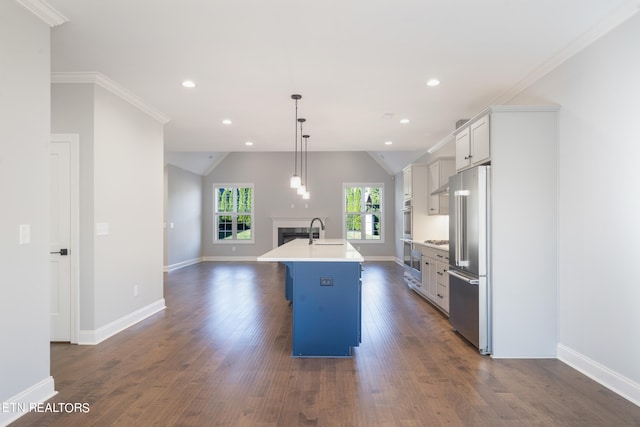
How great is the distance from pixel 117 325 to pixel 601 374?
4432 mm

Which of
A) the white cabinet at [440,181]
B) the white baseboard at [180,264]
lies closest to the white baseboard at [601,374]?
the white cabinet at [440,181]

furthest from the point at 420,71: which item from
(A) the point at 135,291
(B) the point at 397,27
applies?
(A) the point at 135,291

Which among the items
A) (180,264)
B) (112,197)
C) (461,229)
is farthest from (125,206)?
(180,264)

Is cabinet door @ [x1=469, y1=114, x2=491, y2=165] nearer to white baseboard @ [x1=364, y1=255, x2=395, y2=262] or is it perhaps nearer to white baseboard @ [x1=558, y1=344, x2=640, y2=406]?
white baseboard @ [x1=558, y1=344, x2=640, y2=406]

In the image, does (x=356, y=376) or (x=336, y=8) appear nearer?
(x=336, y=8)

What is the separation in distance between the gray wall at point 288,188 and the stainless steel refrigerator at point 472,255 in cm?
726

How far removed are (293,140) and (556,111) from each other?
4374mm

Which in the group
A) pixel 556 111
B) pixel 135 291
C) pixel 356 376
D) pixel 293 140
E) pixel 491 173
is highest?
pixel 293 140

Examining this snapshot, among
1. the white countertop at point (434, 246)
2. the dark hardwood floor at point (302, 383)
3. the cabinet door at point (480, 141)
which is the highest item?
the cabinet door at point (480, 141)

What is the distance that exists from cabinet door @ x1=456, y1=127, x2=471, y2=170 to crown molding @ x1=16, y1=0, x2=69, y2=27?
3634mm

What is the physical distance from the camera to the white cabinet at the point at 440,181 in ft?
19.1

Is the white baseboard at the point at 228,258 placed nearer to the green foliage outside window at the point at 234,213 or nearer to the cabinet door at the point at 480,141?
the green foliage outside window at the point at 234,213

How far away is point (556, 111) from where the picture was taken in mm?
3262

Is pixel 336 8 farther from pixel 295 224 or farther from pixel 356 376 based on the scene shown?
pixel 295 224
